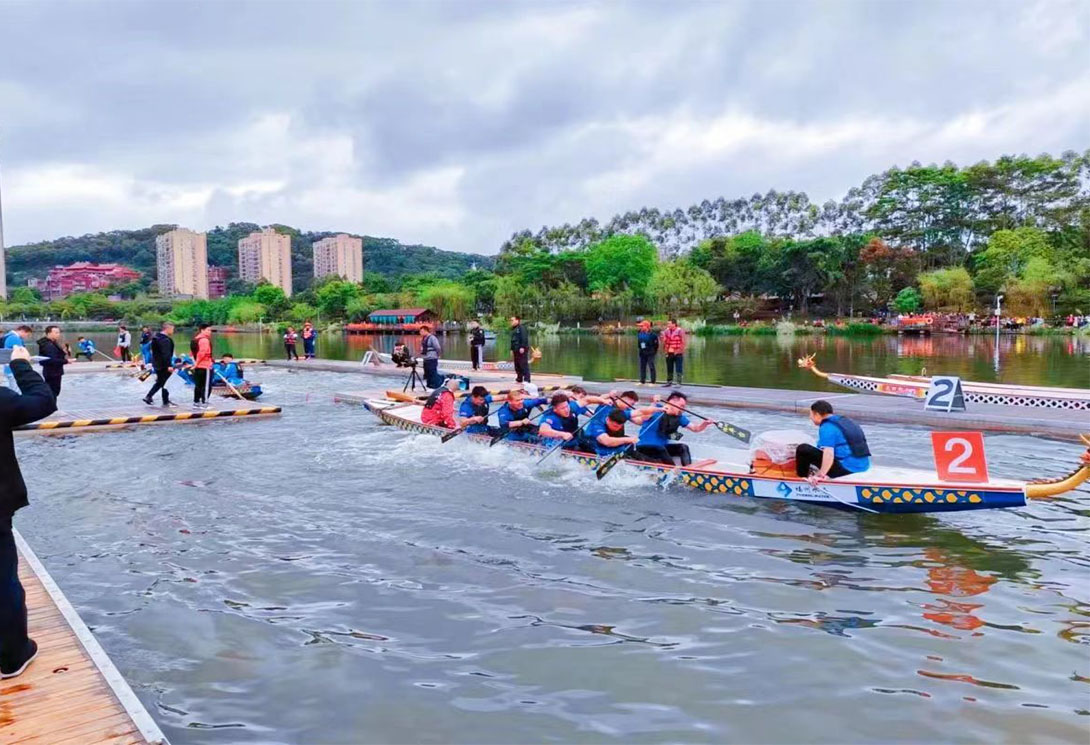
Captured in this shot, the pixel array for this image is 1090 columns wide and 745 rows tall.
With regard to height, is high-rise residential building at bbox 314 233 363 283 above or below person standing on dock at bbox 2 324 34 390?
above

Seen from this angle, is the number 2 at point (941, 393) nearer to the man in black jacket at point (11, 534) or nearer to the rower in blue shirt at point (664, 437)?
the rower in blue shirt at point (664, 437)

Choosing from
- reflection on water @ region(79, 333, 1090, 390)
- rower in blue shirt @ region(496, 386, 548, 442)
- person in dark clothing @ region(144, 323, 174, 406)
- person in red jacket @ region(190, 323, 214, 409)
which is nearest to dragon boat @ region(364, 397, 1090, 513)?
rower in blue shirt @ region(496, 386, 548, 442)

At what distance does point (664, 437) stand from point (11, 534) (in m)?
8.13

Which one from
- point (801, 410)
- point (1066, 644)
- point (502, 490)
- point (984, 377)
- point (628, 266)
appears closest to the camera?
point (1066, 644)

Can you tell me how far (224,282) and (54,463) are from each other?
18677 centimetres

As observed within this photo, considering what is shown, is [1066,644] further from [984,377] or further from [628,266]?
[628,266]

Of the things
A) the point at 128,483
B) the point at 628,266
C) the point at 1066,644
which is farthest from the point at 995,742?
the point at 628,266

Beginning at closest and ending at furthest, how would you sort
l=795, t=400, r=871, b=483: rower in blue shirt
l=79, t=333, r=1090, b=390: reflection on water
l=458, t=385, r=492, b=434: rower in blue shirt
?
l=795, t=400, r=871, b=483: rower in blue shirt → l=458, t=385, r=492, b=434: rower in blue shirt → l=79, t=333, r=1090, b=390: reflection on water

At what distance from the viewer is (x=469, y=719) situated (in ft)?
16.7

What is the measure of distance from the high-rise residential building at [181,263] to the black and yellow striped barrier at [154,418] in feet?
549

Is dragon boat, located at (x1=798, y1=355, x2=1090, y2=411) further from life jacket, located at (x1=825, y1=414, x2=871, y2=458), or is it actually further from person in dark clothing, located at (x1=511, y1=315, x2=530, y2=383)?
life jacket, located at (x1=825, y1=414, x2=871, y2=458)

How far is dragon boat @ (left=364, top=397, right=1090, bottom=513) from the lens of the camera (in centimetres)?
795

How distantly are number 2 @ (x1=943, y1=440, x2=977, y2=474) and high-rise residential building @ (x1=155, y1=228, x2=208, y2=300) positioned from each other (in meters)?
181

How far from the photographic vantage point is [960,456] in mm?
8383
